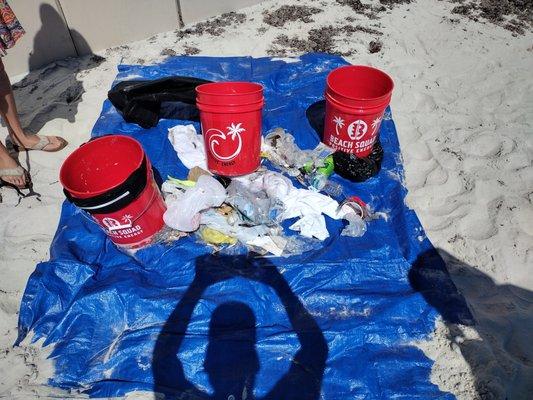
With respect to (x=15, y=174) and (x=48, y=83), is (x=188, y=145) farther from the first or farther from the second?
(x=48, y=83)

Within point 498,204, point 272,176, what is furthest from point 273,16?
point 498,204

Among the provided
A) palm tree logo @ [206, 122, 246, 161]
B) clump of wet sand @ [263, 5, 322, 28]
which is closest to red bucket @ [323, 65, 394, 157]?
palm tree logo @ [206, 122, 246, 161]

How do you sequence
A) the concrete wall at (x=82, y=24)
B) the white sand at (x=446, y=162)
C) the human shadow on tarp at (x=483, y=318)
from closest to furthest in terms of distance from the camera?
the human shadow on tarp at (x=483, y=318), the white sand at (x=446, y=162), the concrete wall at (x=82, y=24)

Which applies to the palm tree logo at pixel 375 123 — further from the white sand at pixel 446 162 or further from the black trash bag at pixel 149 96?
the black trash bag at pixel 149 96

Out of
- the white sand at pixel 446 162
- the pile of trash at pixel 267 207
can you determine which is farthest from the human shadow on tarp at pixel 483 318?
the pile of trash at pixel 267 207

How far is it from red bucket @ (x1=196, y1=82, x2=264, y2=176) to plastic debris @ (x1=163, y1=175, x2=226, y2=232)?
0.97 ft

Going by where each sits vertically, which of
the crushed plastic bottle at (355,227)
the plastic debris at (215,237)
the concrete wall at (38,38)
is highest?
the concrete wall at (38,38)

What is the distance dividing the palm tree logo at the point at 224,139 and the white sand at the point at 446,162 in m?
1.28

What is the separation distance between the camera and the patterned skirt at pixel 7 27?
2.44 metres

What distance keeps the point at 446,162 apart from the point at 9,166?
11.4 feet

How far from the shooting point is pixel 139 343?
188cm

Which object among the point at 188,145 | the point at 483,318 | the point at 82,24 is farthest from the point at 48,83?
the point at 483,318

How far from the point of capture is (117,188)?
1880 mm

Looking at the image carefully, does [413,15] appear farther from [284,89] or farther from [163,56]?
[163,56]
